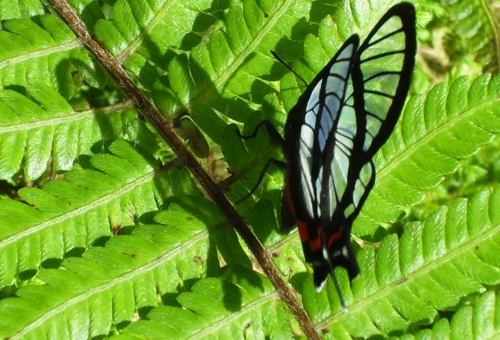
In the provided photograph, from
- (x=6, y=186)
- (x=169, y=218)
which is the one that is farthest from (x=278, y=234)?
(x=6, y=186)

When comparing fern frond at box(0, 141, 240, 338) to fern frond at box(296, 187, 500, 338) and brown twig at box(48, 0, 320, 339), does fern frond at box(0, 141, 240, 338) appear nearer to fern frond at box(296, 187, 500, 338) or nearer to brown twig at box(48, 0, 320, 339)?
brown twig at box(48, 0, 320, 339)

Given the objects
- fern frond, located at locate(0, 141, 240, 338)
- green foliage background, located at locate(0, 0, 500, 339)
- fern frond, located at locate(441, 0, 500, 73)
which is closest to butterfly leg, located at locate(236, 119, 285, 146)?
green foliage background, located at locate(0, 0, 500, 339)

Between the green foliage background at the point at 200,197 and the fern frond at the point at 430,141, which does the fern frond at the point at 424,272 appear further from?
the fern frond at the point at 430,141

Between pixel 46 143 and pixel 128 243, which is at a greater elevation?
pixel 46 143

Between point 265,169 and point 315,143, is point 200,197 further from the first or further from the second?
point 315,143

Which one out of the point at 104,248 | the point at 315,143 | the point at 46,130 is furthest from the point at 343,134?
the point at 46,130

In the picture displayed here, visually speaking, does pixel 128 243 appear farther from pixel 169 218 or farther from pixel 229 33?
pixel 229 33
